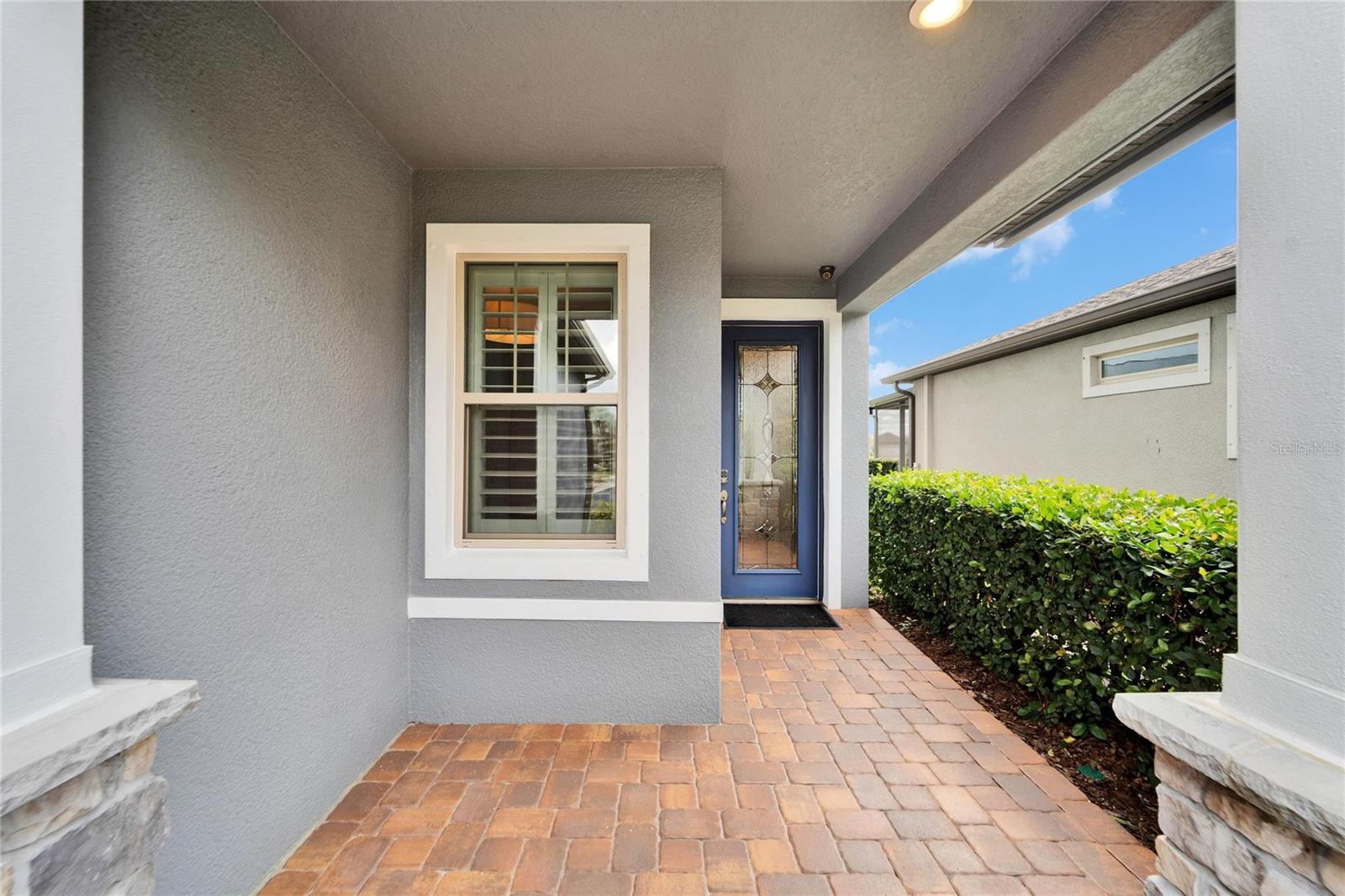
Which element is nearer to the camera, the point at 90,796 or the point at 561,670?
the point at 90,796

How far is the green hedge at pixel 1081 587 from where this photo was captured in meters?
1.83

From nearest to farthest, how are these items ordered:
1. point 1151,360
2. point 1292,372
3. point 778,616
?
point 1292,372 → point 778,616 → point 1151,360

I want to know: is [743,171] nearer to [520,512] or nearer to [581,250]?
[581,250]

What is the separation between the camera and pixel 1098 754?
2.16m

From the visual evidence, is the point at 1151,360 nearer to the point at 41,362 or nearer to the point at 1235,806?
the point at 1235,806

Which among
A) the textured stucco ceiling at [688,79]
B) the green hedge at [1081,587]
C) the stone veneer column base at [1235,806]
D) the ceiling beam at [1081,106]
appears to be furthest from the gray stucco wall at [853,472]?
the stone veneer column base at [1235,806]

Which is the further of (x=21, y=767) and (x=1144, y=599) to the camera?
(x=1144, y=599)

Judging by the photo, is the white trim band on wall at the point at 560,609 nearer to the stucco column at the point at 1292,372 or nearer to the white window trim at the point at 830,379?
the stucco column at the point at 1292,372

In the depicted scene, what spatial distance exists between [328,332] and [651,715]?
2233mm

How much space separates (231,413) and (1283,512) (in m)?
2.73

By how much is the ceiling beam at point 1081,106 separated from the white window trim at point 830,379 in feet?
4.53

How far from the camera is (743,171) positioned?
244 cm

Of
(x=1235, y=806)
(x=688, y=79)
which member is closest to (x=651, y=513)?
(x=688, y=79)

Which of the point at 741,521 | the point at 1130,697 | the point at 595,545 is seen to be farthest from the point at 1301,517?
the point at 741,521
